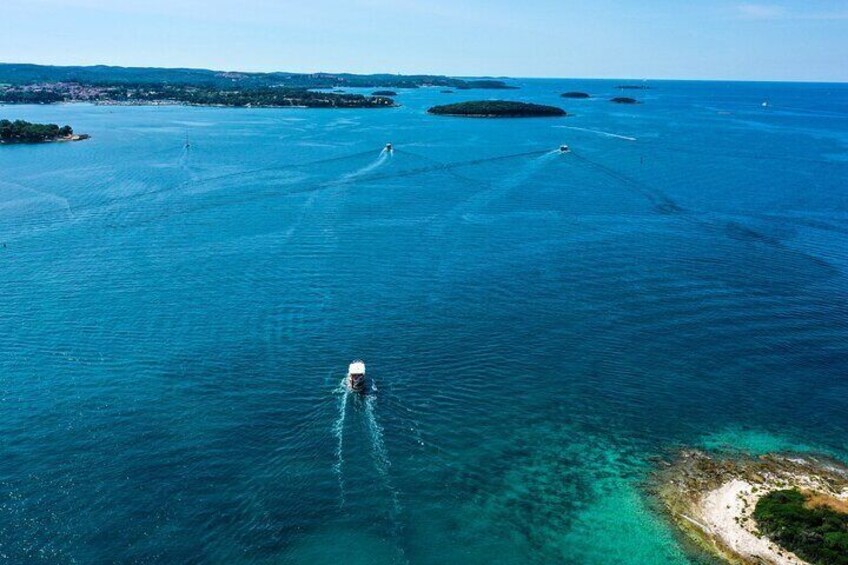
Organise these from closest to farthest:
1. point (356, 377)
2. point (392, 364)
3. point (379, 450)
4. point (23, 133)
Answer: point (379, 450), point (356, 377), point (392, 364), point (23, 133)

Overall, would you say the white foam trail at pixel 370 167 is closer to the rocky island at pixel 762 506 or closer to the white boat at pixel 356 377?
the white boat at pixel 356 377

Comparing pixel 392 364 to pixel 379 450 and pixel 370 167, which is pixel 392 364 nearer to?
pixel 379 450

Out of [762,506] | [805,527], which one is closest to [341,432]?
[762,506]

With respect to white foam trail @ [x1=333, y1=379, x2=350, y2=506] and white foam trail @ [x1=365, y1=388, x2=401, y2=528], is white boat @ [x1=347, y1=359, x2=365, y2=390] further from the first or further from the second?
white foam trail @ [x1=365, y1=388, x2=401, y2=528]

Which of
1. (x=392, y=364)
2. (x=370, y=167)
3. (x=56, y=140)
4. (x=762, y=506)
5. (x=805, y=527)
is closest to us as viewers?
(x=805, y=527)

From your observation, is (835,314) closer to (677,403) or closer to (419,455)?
(677,403)

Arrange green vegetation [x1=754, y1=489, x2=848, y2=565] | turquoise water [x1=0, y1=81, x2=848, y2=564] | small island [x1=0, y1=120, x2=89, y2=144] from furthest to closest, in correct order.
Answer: small island [x1=0, y1=120, x2=89, y2=144] < turquoise water [x1=0, y1=81, x2=848, y2=564] < green vegetation [x1=754, y1=489, x2=848, y2=565]

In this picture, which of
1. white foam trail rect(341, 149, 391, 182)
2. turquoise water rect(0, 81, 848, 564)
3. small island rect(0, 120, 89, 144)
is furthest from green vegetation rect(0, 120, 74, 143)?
white foam trail rect(341, 149, 391, 182)
